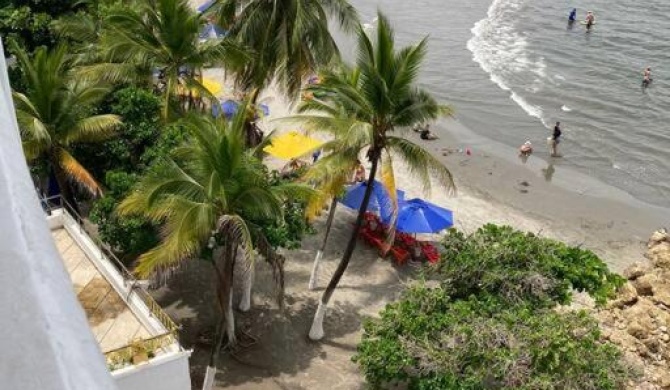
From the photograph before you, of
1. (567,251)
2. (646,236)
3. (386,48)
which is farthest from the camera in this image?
(646,236)

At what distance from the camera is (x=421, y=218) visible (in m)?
21.2

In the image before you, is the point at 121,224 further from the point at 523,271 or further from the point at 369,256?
the point at 523,271

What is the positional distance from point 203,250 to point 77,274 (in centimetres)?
263

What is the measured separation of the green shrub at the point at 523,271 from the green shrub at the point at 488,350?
0.51m

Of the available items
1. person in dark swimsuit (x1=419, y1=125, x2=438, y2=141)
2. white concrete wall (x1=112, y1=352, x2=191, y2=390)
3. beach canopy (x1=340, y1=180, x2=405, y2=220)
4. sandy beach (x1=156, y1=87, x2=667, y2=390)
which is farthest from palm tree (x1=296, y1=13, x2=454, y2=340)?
person in dark swimsuit (x1=419, y1=125, x2=438, y2=141)

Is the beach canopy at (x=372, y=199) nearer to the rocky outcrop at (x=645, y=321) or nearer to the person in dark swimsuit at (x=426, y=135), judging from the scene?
the rocky outcrop at (x=645, y=321)

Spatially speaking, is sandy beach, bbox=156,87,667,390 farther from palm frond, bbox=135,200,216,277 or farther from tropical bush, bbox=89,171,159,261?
palm frond, bbox=135,200,216,277

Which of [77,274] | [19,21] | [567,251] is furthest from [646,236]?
[19,21]

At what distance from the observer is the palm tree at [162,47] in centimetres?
1727

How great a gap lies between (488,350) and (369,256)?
27.8 ft

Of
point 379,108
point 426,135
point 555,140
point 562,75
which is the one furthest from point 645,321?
point 562,75

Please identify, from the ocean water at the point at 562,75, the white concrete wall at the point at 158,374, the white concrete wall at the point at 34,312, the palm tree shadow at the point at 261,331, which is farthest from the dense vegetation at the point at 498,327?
the ocean water at the point at 562,75

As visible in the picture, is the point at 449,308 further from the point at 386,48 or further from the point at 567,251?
the point at 386,48

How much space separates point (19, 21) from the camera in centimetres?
2195
